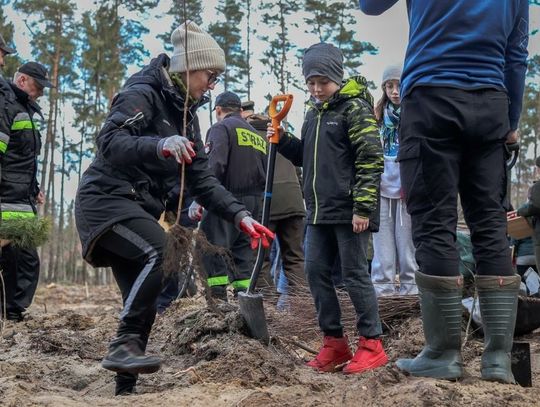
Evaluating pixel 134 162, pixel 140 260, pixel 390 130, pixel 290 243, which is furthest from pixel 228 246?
pixel 134 162

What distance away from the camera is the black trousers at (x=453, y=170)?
117 inches

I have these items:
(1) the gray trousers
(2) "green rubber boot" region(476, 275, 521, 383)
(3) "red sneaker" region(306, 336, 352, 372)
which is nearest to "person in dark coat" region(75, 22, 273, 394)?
(3) "red sneaker" region(306, 336, 352, 372)

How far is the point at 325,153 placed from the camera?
164 inches

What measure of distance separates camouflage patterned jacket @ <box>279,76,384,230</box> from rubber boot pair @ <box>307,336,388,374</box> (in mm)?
703

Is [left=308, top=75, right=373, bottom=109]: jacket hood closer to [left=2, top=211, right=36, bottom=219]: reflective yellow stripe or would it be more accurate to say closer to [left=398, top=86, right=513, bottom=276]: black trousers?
[left=398, top=86, right=513, bottom=276]: black trousers

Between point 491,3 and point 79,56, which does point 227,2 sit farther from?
point 491,3

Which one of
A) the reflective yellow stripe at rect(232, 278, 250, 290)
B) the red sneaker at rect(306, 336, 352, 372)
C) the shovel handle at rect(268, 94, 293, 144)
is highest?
the shovel handle at rect(268, 94, 293, 144)

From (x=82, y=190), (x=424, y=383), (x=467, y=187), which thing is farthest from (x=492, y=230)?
(x=82, y=190)

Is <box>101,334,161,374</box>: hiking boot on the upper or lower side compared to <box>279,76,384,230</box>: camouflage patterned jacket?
lower

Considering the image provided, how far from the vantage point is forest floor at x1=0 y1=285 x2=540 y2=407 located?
275cm

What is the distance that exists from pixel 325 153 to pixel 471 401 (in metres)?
1.95

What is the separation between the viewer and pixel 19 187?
6.66 meters

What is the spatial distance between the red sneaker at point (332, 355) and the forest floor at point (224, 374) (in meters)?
0.12

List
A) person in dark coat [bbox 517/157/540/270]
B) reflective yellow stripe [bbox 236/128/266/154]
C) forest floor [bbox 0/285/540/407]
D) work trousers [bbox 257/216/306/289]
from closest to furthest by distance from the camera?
forest floor [bbox 0/285/540/407]
person in dark coat [bbox 517/157/540/270]
reflective yellow stripe [bbox 236/128/266/154]
work trousers [bbox 257/216/306/289]
